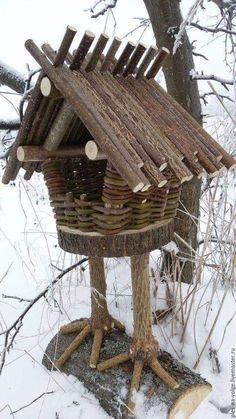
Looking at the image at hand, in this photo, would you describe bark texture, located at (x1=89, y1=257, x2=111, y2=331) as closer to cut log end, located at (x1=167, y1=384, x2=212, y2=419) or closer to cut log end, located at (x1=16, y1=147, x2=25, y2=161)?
cut log end, located at (x1=167, y1=384, x2=212, y2=419)

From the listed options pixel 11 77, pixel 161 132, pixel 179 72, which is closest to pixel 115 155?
pixel 161 132

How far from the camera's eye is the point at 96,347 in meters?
1.25

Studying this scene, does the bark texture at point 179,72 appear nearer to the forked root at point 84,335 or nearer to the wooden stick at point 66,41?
the forked root at point 84,335

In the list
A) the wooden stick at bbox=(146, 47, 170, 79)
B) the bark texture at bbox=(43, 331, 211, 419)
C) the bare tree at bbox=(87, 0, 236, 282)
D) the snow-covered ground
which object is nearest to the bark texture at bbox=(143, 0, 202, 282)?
the bare tree at bbox=(87, 0, 236, 282)

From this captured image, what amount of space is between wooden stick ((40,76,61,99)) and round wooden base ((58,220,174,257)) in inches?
12.8

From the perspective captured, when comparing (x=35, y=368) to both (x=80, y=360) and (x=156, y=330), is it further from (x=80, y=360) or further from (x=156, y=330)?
(x=156, y=330)

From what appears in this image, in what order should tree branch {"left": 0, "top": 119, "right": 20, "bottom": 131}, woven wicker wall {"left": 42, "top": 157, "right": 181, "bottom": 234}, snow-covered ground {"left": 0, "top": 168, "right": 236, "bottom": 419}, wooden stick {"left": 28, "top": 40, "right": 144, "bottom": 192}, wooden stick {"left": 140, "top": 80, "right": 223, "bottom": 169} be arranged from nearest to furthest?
wooden stick {"left": 28, "top": 40, "right": 144, "bottom": 192} → woven wicker wall {"left": 42, "top": 157, "right": 181, "bottom": 234} → wooden stick {"left": 140, "top": 80, "right": 223, "bottom": 169} → snow-covered ground {"left": 0, "top": 168, "right": 236, "bottom": 419} → tree branch {"left": 0, "top": 119, "right": 20, "bottom": 131}

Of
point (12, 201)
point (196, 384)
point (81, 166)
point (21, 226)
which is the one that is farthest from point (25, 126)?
point (12, 201)

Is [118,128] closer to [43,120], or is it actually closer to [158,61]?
[43,120]

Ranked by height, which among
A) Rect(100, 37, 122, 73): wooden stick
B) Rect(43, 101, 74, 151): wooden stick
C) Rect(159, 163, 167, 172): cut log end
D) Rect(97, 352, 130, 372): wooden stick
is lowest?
Rect(97, 352, 130, 372): wooden stick

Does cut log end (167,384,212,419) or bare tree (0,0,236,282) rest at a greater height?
bare tree (0,0,236,282)

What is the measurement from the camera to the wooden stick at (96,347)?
1208mm

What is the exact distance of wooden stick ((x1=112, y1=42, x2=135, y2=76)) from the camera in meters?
1.04

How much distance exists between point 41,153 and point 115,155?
294 mm
